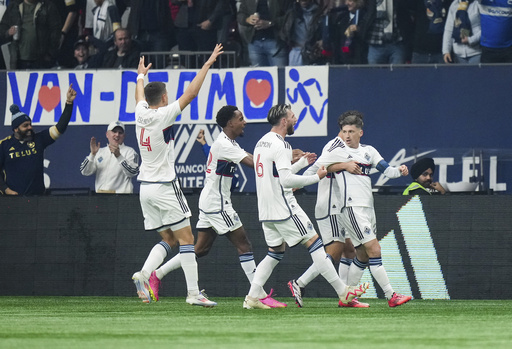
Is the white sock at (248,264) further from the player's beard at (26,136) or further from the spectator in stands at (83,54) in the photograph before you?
the spectator in stands at (83,54)

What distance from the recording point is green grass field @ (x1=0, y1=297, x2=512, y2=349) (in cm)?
804

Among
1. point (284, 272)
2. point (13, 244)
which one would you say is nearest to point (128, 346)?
point (284, 272)

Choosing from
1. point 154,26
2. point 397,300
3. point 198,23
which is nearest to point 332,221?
point 397,300

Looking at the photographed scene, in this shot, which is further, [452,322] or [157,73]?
[157,73]

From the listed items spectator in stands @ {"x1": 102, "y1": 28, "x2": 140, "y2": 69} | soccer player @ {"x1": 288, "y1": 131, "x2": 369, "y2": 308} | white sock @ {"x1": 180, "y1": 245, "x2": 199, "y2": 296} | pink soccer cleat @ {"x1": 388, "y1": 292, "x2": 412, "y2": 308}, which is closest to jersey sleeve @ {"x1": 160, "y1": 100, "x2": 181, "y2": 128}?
white sock @ {"x1": 180, "y1": 245, "x2": 199, "y2": 296}

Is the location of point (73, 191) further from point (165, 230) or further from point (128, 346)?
point (128, 346)

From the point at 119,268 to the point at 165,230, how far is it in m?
3.11

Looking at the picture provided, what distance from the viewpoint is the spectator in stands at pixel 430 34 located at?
17.8m

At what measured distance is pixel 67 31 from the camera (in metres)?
20.1

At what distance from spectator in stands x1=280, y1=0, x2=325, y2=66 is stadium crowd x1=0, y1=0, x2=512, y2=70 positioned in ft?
0.06

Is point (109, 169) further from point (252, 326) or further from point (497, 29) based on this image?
point (252, 326)

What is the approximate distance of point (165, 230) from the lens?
12.8 meters

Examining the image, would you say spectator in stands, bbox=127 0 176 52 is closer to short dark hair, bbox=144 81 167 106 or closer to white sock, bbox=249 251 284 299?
short dark hair, bbox=144 81 167 106

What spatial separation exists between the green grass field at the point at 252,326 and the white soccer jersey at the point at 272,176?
42.3 inches
